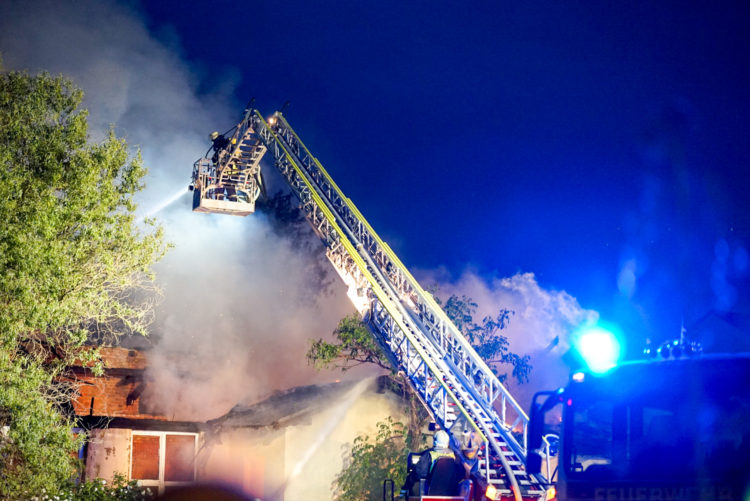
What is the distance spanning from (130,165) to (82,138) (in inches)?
36.1

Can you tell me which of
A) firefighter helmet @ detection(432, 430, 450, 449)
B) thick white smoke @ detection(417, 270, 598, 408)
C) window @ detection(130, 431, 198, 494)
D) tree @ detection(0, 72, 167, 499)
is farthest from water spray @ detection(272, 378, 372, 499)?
firefighter helmet @ detection(432, 430, 450, 449)

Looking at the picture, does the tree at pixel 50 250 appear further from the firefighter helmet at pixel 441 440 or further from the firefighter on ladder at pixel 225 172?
the firefighter on ladder at pixel 225 172

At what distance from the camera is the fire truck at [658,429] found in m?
4.94

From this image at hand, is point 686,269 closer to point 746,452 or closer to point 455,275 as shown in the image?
point 455,275

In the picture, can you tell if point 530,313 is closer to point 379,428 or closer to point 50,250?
point 379,428

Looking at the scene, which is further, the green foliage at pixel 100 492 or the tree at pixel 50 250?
the green foliage at pixel 100 492

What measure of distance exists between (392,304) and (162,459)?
7.89 m

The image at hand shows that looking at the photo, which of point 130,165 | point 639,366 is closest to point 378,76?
point 130,165

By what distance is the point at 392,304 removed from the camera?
15125mm

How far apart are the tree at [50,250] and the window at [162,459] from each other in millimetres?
6163

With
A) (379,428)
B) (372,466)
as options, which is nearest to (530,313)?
(379,428)

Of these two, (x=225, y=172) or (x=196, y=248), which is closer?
(x=225, y=172)

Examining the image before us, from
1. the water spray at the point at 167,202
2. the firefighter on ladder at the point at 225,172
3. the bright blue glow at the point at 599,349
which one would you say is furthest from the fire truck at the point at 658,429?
the water spray at the point at 167,202

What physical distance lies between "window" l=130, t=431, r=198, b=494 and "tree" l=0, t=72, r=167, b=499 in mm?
6163
